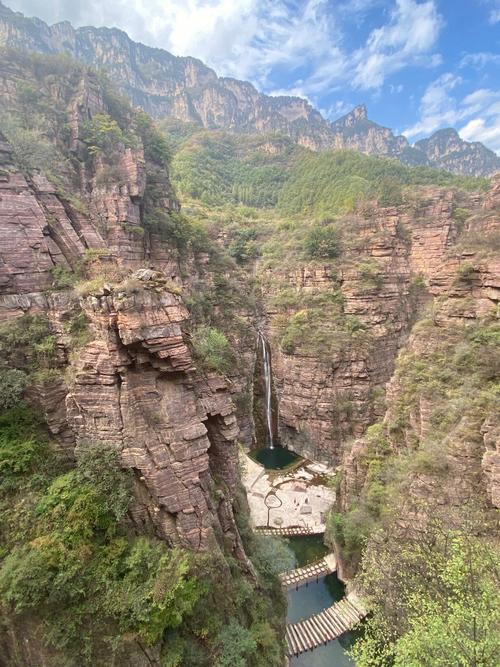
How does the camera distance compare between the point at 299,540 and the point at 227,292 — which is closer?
the point at 299,540

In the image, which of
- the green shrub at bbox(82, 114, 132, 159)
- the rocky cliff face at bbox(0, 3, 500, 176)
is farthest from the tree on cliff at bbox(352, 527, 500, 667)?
the rocky cliff face at bbox(0, 3, 500, 176)

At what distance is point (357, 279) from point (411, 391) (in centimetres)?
1926

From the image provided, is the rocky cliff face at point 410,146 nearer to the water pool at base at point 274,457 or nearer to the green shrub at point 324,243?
the green shrub at point 324,243

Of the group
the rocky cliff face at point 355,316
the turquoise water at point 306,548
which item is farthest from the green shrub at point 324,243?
the turquoise water at point 306,548

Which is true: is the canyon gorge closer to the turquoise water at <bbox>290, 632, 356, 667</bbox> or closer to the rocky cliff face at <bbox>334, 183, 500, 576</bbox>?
the rocky cliff face at <bbox>334, 183, 500, 576</bbox>

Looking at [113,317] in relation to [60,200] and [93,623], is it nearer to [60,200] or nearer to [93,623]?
[93,623]

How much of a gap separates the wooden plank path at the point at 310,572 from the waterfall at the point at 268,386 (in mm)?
15985

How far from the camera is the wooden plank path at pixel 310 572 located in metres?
22.3

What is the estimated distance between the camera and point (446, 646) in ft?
29.7

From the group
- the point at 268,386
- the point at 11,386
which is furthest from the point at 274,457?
the point at 11,386

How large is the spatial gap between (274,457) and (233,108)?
135956 millimetres

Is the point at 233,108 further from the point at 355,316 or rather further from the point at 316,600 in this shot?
the point at 316,600

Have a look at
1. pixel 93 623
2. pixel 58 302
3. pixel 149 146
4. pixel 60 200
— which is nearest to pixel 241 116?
pixel 149 146

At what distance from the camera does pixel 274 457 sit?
37.5 m
